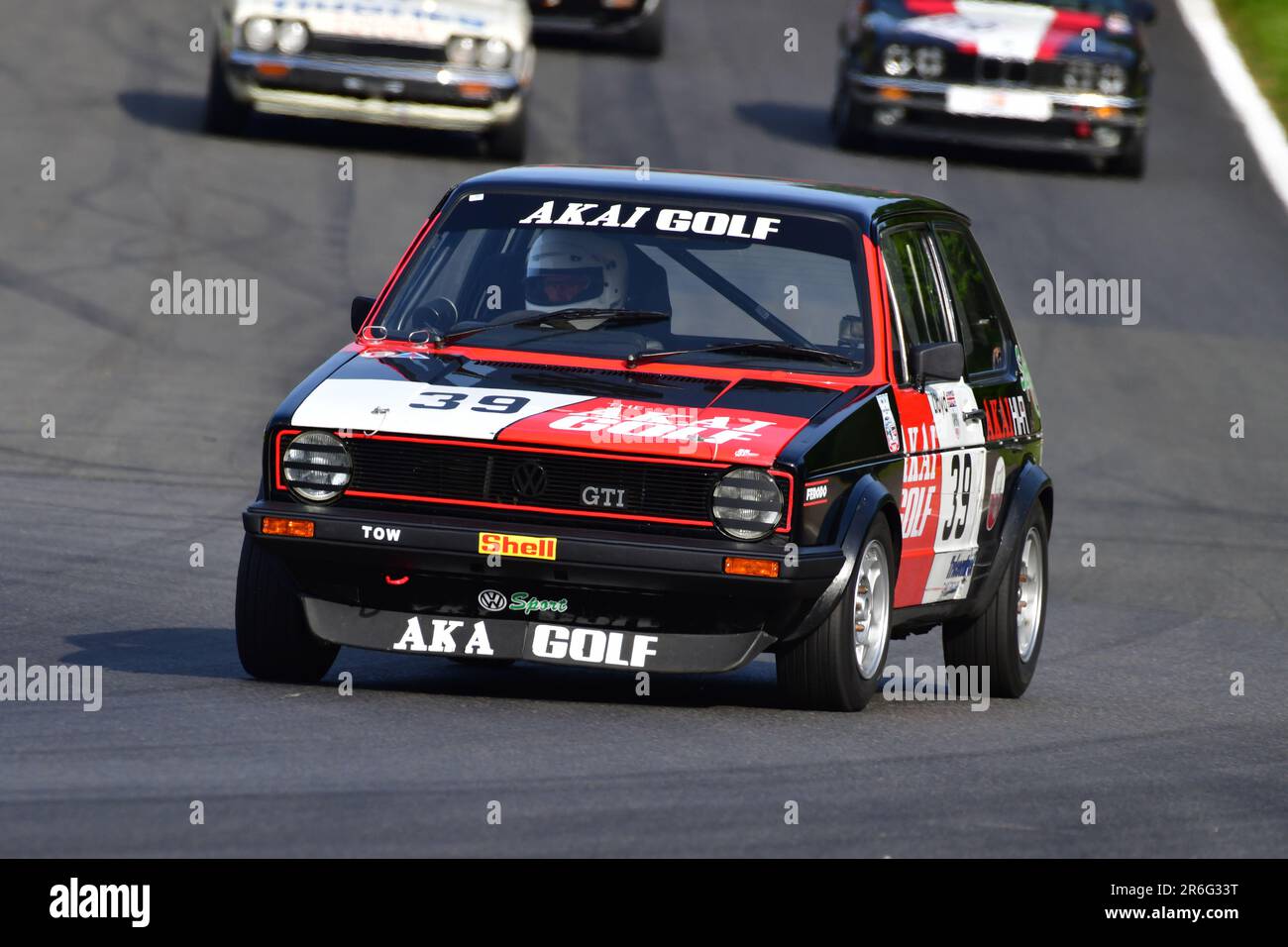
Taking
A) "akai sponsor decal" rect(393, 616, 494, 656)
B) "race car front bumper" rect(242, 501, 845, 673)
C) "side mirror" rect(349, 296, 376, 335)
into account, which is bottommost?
"akai sponsor decal" rect(393, 616, 494, 656)

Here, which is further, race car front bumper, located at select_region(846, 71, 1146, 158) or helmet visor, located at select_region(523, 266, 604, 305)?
race car front bumper, located at select_region(846, 71, 1146, 158)

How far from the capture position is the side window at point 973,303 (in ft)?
31.2

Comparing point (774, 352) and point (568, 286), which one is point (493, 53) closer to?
point (568, 286)

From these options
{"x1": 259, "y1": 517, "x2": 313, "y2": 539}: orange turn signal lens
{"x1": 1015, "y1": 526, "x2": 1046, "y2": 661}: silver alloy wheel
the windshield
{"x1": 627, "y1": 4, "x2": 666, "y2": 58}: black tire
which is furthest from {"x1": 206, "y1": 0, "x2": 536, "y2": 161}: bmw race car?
{"x1": 259, "y1": 517, "x2": 313, "y2": 539}: orange turn signal lens

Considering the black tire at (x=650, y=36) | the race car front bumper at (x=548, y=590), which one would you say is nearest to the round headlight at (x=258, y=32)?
the black tire at (x=650, y=36)

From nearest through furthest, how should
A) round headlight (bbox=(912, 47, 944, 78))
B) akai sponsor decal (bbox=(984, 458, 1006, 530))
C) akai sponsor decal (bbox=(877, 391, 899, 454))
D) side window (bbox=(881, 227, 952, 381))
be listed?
1. akai sponsor decal (bbox=(877, 391, 899, 454))
2. side window (bbox=(881, 227, 952, 381))
3. akai sponsor decal (bbox=(984, 458, 1006, 530))
4. round headlight (bbox=(912, 47, 944, 78))

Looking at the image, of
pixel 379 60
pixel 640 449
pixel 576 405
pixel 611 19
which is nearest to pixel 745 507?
pixel 640 449

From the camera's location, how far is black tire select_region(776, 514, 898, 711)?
788 cm

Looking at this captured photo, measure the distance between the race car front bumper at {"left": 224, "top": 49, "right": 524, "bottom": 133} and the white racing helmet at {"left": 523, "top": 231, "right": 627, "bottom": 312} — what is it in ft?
38.2

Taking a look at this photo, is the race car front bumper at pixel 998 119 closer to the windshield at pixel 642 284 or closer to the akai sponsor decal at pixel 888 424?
the windshield at pixel 642 284

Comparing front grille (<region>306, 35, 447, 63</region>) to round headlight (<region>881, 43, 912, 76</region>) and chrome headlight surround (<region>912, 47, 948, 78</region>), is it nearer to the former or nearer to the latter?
round headlight (<region>881, 43, 912, 76</region>)

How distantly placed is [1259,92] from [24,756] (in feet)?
73.9
